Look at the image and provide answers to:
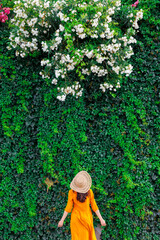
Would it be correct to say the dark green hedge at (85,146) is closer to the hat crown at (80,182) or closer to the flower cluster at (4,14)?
the flower cluster at (4,14)

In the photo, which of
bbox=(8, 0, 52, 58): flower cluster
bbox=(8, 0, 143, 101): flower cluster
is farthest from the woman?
bbox=(8, 0, 52, 58): flower cluster

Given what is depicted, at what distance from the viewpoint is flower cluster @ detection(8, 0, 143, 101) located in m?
2.88

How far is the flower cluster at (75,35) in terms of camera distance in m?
2.88

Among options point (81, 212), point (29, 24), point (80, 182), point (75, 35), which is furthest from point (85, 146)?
point (29, 24)

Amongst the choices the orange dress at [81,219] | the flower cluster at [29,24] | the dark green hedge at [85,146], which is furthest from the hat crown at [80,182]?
the flower cluster at [29,24]

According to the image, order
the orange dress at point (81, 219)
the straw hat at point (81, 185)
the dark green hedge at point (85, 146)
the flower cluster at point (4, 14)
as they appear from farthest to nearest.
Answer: the dark green hedge at point (85, 146) → the flower cluster at point (4, 14) → the orange dress at point (81, 219) → the straw hat at point (81, 185)

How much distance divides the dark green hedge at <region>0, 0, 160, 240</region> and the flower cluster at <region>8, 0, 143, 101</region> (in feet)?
1.47

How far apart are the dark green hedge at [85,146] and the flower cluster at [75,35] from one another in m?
0.45

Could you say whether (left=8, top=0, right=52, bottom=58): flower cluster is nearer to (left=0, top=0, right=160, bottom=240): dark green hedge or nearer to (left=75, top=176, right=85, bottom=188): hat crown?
(left=0, top=0, right=160, bottom=240): dark green hedge

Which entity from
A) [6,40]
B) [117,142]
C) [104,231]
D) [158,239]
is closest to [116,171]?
[117,142]

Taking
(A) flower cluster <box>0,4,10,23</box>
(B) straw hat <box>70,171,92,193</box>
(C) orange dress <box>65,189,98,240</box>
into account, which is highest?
(A) flower cluster <box>0,4,10,23</box>

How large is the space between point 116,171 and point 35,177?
4.84ft

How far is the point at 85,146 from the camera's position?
3691 mm

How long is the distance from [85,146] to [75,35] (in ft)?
6.04
